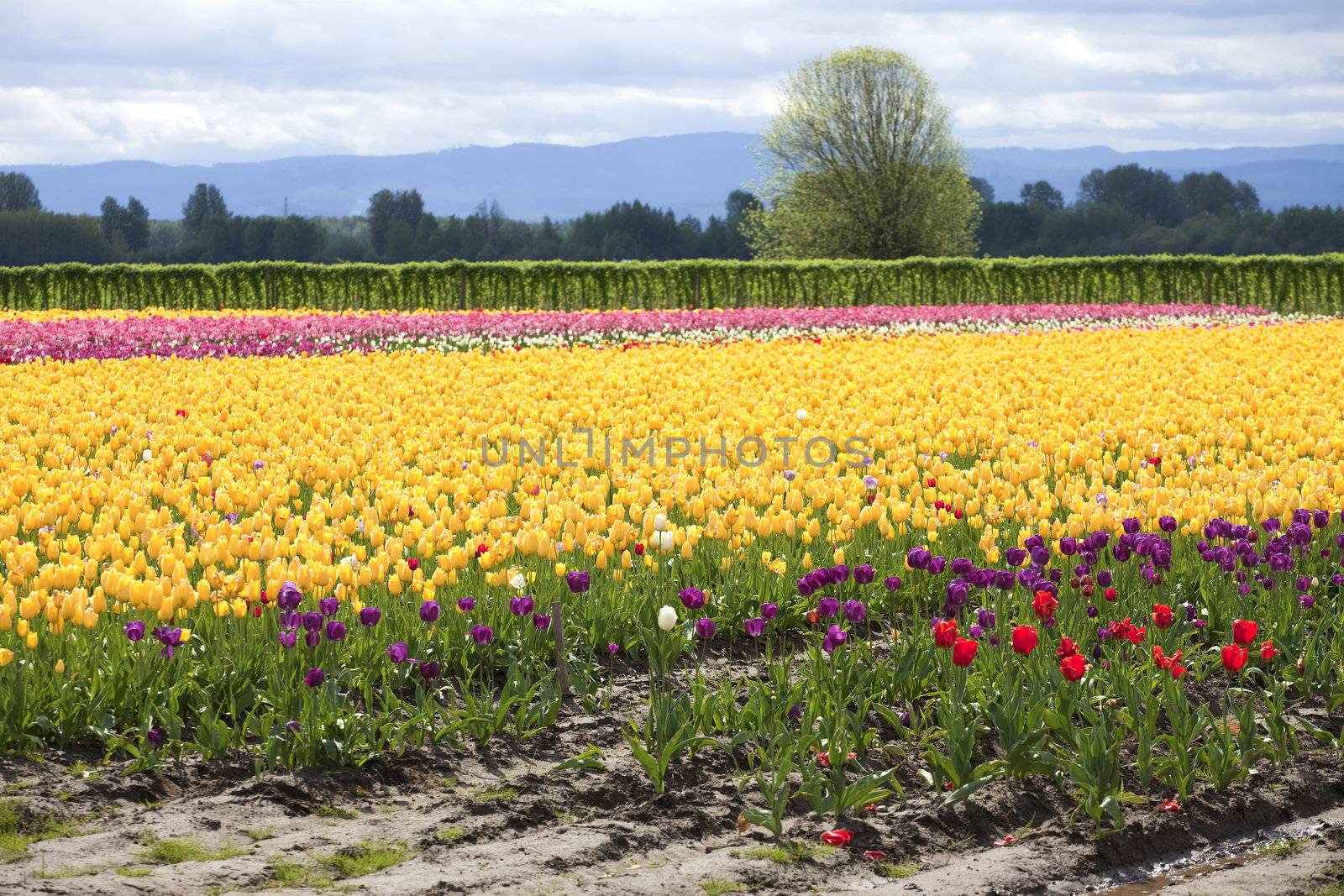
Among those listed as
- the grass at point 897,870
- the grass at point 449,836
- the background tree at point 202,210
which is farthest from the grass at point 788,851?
the background tree at point 202,210

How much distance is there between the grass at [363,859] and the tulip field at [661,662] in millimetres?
12

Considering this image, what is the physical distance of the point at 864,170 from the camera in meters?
55.1

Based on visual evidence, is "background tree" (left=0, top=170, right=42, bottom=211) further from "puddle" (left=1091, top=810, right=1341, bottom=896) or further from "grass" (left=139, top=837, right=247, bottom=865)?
"puddle" (left=1091, top=810, right=1341, bottom=896)

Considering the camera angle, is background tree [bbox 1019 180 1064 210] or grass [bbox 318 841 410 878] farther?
background tree [bbox 1019 180 1064 210]

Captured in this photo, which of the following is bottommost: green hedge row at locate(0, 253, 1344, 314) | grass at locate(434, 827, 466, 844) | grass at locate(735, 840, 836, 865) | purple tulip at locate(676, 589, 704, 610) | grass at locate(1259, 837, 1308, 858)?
grass at locate(1259, 837, 1308, 858)

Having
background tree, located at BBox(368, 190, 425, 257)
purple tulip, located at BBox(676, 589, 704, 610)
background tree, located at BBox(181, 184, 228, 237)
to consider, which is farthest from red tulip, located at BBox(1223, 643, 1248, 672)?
background tree, located at BBox(181, 184, 228, 237)

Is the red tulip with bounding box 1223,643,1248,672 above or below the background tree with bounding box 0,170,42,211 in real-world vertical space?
below

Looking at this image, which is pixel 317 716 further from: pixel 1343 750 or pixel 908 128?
pixel 908 128

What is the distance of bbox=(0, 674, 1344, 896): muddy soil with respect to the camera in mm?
3822

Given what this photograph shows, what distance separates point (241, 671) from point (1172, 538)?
4.50 meters

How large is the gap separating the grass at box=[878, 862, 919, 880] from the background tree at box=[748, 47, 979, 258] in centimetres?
4964

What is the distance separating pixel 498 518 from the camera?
6973mm

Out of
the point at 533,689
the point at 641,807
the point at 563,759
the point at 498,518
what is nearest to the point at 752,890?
the point at 641,807

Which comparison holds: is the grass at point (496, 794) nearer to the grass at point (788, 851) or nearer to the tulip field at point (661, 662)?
the tulip field at point (661, 662)
